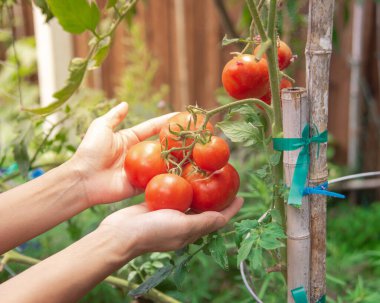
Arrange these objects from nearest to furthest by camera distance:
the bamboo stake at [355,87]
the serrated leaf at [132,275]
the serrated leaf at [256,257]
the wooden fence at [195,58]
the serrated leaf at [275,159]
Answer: the serrated leaf at [256,257] < the serrated leaf at [275,159] < the serrated leaf at [132,275] < the bamboo stake at [355,87] < the wooden fence at [195,58]

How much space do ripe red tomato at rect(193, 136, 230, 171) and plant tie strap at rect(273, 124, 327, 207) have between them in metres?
0.10

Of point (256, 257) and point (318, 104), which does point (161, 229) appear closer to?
A: point (256, 257)

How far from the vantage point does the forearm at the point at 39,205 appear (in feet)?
3.68

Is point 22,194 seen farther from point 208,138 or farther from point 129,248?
point 208,138

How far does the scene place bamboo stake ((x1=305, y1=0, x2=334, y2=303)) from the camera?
2.93 ft

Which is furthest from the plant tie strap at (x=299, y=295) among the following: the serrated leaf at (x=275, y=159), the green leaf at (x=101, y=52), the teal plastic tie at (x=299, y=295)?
the green leaf at (x=101, y=52)

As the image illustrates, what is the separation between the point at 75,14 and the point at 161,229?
20.0 inches

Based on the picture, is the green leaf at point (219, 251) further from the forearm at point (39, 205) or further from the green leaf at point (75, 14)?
the green leaf at point (75, 14)

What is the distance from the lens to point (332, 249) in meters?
1.64

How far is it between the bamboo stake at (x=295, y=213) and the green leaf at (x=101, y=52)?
0.52 meters

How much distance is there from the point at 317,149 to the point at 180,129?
0.26 meters

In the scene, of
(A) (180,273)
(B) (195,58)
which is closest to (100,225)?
(A) (180,273)

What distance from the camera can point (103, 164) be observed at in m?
1.19

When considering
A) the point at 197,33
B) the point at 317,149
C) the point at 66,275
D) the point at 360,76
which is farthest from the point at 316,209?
the point at 197,33
